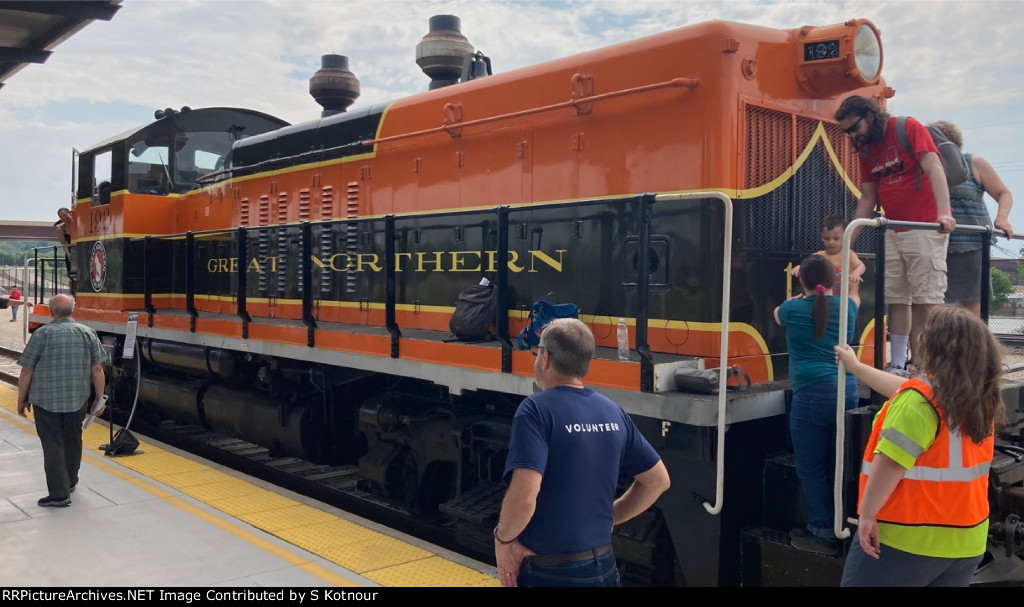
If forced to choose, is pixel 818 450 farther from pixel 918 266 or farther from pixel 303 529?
pixel 303 529

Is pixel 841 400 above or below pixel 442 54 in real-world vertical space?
below

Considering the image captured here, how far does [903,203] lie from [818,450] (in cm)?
149

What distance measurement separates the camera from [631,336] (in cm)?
461

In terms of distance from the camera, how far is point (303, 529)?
17.0 ft

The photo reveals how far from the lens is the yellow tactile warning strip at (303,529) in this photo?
440cm

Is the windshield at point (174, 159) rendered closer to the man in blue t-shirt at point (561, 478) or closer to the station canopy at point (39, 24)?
the station canopy at point (39, 24)

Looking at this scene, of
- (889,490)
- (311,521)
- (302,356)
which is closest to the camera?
(889,490)

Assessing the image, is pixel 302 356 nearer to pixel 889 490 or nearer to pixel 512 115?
pixel 512 115

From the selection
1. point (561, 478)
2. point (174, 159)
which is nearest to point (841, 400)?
point (561, 478)

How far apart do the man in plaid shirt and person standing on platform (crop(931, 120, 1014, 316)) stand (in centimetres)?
603
